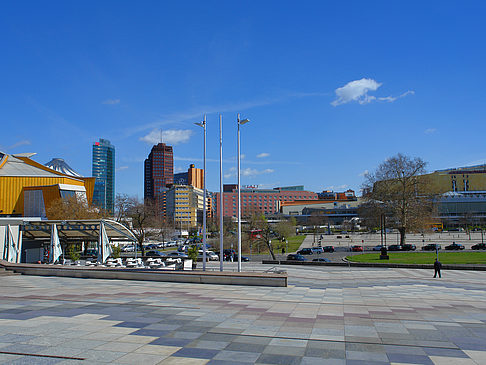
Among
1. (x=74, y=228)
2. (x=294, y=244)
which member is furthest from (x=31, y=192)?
(x=294, y=244)

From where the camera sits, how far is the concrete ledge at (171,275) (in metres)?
20.7

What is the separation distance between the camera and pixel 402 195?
6344cm

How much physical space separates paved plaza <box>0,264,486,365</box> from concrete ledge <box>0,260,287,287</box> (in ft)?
8.77

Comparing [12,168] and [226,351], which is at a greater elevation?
[12,168]

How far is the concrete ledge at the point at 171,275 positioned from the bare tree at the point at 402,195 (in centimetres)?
4770

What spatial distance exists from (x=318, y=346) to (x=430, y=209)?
6239cm

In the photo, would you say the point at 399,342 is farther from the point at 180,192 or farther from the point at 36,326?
the point at 180,192

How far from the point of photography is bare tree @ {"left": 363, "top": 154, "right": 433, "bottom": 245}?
62500mm

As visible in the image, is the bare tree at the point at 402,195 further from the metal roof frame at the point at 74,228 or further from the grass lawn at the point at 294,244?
the metal roof frame at the point at 74,228

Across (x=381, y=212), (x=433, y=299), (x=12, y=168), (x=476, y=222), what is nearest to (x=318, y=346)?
(x=433, y=299)

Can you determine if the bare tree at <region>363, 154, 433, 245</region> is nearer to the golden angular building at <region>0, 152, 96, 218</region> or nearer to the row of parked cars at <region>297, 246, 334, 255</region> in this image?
the row of parked cars at <region>297, 246, 334, 255</region>

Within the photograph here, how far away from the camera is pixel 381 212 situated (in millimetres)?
63875

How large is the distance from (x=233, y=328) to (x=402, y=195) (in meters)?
59.0

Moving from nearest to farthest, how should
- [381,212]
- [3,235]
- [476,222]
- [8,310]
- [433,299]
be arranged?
[8,310], [433,299], [3,235], [381,212], [476,222]
